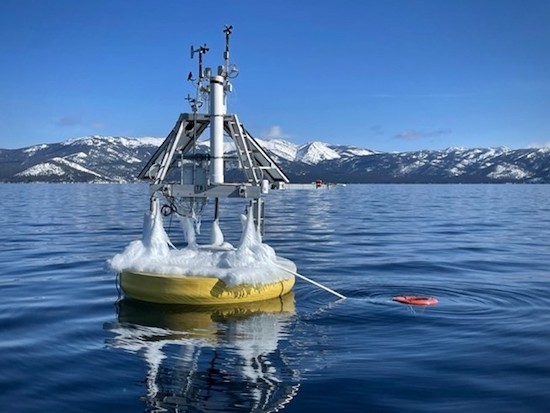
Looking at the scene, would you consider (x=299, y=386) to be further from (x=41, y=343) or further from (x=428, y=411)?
(x=41, y=343)

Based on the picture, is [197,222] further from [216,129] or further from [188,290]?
[188,290]

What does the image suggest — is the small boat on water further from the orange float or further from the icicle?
the orange float

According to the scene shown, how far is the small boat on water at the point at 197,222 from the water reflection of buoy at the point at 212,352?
2.00 ft

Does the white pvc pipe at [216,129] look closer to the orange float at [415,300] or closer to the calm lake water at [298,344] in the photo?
the calm lake water at [298,344]

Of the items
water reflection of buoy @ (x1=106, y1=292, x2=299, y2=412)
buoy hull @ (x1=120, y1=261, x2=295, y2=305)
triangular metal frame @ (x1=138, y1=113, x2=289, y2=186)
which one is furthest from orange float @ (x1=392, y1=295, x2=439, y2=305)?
triangular metal frame @ (x1=138, y1=113, x2=289, y2=186)

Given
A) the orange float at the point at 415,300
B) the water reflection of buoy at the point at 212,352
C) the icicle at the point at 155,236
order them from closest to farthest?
the water reflection of buoy at the point at 212,352, the orange float at the point at 415,300, the icicle at the point at 155,236

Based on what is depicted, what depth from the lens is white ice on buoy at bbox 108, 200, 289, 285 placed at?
1883cm

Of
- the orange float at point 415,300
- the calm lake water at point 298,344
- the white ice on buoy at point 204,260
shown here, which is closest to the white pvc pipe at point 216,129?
the white ice on buoy at point 204,260

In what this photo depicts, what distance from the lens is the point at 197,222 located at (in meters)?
22.8

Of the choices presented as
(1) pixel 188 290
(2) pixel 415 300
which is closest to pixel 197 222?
(1) pixel 188 290

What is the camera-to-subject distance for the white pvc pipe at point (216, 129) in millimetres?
21422

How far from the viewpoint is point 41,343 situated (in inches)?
583

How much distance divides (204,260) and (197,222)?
3.14 metres

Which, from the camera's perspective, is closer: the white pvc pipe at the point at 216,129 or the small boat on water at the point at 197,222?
the small boat on water at the point at 197,222
